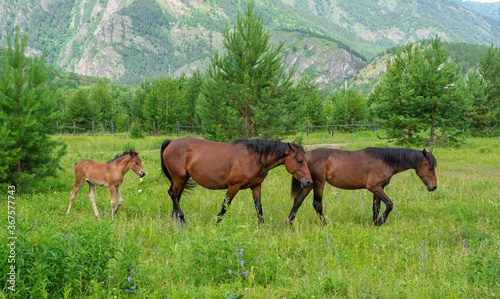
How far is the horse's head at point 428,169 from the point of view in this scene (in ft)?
23.3

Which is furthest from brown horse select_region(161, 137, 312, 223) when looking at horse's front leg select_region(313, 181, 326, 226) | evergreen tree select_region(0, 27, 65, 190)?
evergreen tree select_region(0, 27, 65, 190)

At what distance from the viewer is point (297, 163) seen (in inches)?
259

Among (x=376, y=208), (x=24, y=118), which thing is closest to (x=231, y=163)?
(x=376, y=208)

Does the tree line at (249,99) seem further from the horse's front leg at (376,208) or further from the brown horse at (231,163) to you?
the horse's front leg at (376,208)

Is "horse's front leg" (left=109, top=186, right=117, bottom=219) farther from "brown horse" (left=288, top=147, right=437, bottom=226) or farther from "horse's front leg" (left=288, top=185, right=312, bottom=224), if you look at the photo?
"brown horse" (left=288, top=147, right=437, bottom=226)

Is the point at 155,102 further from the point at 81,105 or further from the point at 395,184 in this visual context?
the point at 395,184

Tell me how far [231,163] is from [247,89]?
25.0 ft

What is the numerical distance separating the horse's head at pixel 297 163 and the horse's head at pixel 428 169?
2.64 m

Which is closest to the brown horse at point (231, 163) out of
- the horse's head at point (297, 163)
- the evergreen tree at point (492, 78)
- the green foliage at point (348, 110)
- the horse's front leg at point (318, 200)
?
the horse's head at point (297, 163)

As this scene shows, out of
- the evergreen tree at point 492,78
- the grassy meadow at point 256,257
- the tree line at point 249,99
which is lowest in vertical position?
the grassy meadow at point 256,257

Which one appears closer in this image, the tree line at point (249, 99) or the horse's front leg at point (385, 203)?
the horse's front leg at point (385, 203)

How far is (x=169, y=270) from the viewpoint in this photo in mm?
3805

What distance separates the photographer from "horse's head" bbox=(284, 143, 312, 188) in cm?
648

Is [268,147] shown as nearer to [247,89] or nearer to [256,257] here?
[256,257]
